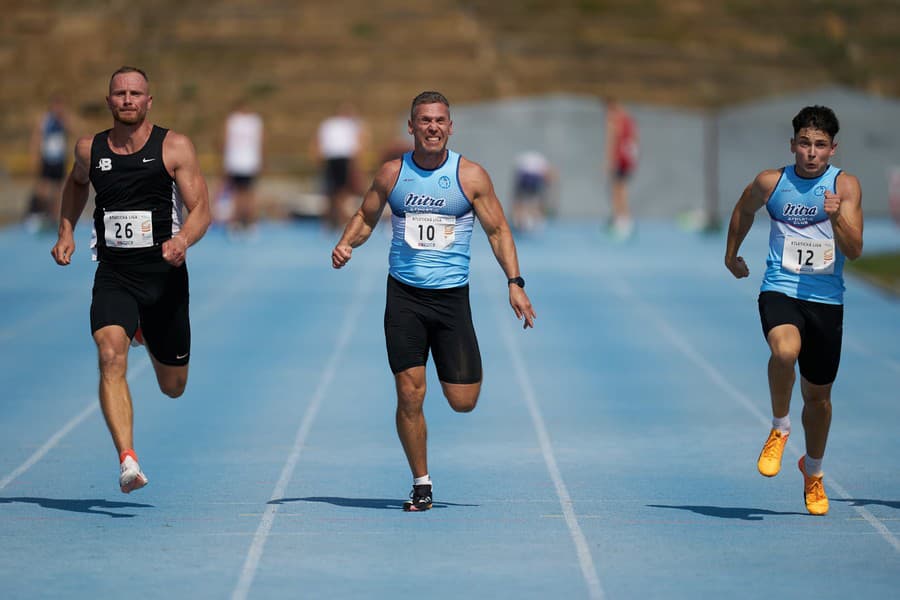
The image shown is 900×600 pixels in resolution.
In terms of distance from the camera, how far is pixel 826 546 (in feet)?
23.6

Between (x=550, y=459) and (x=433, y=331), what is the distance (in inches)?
73.2

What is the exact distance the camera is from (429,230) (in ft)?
26.2

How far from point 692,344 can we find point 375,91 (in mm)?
23837

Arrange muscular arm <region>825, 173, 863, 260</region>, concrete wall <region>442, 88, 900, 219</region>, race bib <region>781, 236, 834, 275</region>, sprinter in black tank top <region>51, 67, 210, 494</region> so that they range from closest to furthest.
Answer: muscular arm <region>825, 173, 863, 260</region> < race bib <region>781, 236, 834, 275</region> < sprinter in black tank top <region>51, 67, 210, 494</region> < concrete wall <region>442, 88, 900, 219</region>

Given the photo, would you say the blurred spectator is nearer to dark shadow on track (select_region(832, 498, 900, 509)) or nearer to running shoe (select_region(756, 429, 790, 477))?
dark shadow on track (select_region(832, 498, 900, 509))

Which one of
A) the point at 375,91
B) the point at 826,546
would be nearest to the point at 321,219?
Answer: the point at 375,91

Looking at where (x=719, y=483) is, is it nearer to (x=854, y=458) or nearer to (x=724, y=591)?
(x=854, y=458)

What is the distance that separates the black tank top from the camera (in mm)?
8148

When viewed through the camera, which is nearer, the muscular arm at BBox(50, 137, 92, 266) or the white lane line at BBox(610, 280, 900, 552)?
the white lane line at BBox(610, 280, 900, 552)

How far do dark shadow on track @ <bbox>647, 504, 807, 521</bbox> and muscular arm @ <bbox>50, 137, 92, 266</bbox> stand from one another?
3.04m

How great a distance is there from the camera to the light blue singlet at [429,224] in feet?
26.0

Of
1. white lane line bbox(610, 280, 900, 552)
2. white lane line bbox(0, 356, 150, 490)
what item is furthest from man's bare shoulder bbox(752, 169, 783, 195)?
white lane line bbox(0, 356, 150, 490)

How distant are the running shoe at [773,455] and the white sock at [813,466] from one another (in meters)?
0.13

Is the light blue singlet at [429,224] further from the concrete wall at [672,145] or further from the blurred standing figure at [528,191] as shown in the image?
the concrete wall at [672,145]
